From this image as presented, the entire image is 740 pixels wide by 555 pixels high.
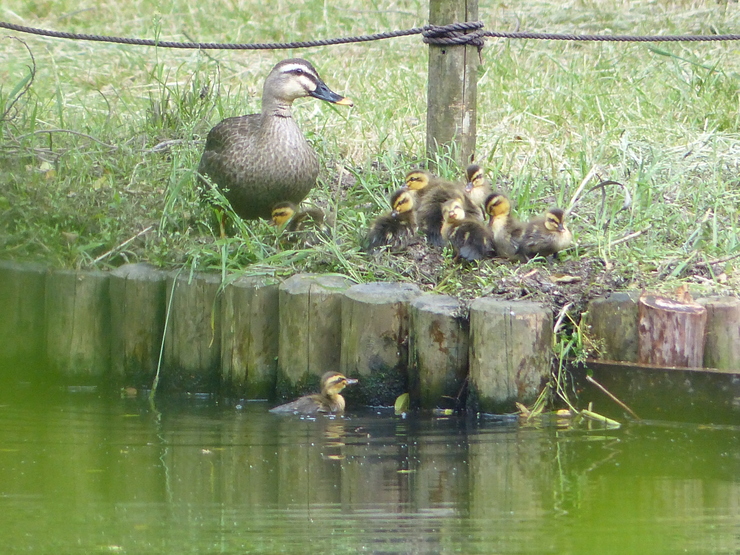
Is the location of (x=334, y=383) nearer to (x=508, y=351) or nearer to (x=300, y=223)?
(x=508, y=351)

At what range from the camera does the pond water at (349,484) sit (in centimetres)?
352

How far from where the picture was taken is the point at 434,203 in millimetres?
5758

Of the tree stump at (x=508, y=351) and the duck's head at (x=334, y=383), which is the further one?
the duck's head at (x=334, y=383)

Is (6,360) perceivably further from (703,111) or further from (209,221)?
(703,111)

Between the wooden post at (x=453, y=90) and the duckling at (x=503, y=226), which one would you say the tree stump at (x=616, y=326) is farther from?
the wooden post at (x=453, y=90)

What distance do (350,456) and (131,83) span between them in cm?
546

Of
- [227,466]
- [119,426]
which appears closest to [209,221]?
[119,426]

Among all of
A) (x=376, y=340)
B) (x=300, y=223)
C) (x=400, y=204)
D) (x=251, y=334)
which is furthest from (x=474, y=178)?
(x=251, y=334)

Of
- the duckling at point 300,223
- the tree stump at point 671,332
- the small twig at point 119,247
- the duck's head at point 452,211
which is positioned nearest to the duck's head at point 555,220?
the duck's head at point 452,211

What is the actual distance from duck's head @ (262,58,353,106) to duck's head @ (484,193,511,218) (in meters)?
1.07

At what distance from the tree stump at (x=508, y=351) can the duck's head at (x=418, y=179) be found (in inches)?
46.0

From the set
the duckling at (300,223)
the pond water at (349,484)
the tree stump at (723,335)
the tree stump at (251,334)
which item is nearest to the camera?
the pond water at (349,484)

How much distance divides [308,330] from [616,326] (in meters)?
1.38

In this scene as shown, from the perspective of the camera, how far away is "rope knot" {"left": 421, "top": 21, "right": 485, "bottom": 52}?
6.16 m
